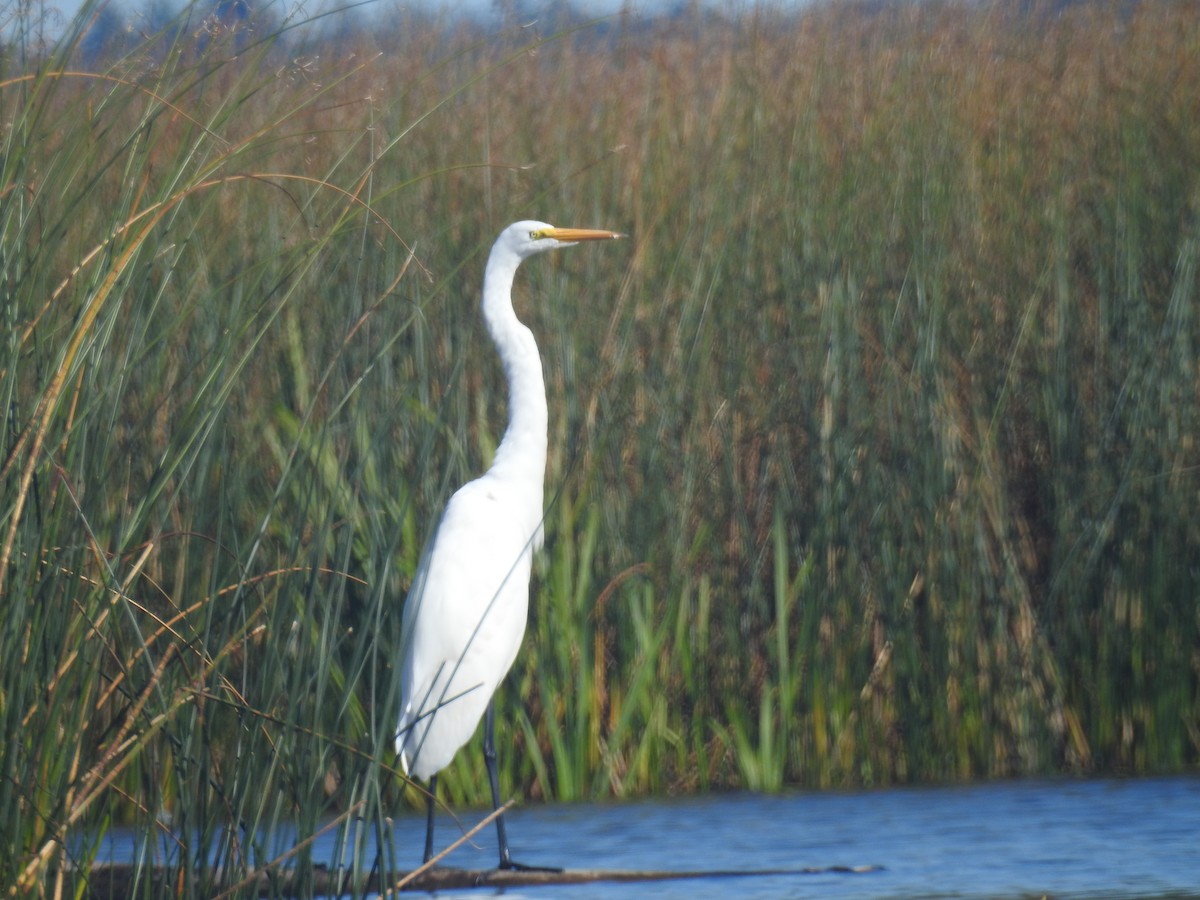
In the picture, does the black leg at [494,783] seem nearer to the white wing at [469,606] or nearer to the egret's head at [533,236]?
the white wing at [469,606]

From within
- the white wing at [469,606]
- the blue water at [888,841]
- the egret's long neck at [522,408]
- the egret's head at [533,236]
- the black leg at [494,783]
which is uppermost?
the egret's head at [533,236]

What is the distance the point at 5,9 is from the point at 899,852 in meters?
2.26

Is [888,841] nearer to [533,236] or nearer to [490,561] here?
[490,561]

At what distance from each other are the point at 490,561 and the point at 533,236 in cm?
81

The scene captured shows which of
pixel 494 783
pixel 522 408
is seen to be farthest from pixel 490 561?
pixel 494 783

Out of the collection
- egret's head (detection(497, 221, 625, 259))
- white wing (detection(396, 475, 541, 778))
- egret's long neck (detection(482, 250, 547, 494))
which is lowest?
white wing (detection(396, 475, 541, 778))

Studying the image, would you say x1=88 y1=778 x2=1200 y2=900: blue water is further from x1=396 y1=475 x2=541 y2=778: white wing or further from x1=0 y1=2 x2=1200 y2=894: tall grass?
x1=396 y1=475 x2=541 y2=778: white wing

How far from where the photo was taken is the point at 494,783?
3.51 meters

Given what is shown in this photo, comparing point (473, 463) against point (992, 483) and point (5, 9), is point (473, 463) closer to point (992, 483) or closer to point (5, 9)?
point (992, 483)

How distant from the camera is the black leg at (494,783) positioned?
3.25m

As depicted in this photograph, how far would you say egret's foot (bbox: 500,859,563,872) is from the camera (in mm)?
3143

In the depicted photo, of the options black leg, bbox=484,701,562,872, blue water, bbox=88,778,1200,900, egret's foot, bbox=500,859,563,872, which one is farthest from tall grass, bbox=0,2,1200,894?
egret's foot, bbox=500,859,563,872

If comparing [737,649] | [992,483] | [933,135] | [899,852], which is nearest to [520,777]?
[737,649]

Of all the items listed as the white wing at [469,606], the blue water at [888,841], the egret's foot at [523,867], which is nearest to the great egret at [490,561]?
the white wing at [469,606]
